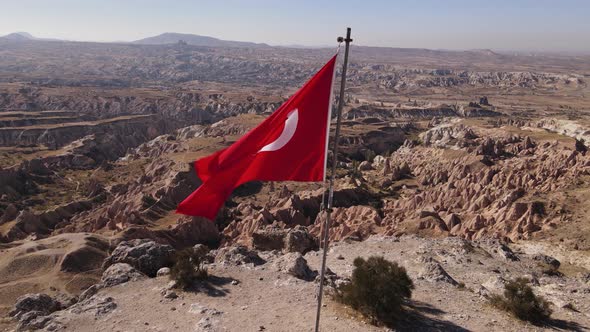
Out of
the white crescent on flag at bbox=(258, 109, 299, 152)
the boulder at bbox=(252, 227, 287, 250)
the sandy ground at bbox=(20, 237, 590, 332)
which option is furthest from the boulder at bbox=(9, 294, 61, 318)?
the white crescent on flag at bbox=(258, 109, 299, 152)

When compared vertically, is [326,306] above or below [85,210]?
above

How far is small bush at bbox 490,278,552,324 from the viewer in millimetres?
16094

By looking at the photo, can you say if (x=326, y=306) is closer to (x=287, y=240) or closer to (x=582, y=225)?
(x=287, y=240)

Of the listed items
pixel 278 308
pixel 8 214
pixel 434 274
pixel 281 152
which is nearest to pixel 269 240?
pixel 434 274

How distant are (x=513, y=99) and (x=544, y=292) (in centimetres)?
17415

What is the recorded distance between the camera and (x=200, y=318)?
54.2ft

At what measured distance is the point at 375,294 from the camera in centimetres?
1547

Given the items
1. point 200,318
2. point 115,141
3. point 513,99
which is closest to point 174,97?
point 115,141

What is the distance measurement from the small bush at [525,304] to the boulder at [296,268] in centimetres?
807

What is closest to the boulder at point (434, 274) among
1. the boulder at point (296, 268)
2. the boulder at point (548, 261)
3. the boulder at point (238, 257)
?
the boulder at point (296, 268)

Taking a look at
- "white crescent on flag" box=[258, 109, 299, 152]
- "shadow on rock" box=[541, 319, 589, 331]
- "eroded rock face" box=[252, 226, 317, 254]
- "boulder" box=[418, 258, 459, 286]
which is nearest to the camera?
"white crescent on flag" box=[258, 109, 299, 152]

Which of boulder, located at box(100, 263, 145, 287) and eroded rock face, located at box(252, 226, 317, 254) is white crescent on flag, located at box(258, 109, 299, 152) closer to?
boulder, located at box(100, 263, 145, 287)

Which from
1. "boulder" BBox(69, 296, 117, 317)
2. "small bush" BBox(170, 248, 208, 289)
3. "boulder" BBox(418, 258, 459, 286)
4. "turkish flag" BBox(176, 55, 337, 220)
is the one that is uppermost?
"turkish flag" BBox(176, 55, 337, 220)

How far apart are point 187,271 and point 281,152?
11315mm
